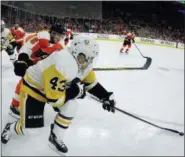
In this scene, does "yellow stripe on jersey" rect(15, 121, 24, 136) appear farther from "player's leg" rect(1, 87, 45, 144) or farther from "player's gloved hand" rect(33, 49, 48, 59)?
"player's gloved hand" rect(33, 49, 48, 59)

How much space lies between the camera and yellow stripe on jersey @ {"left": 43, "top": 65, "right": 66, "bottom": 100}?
1.86m

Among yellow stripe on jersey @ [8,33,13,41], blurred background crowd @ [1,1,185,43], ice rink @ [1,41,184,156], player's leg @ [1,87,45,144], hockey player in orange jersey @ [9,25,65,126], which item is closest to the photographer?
player's leg @ [1,87,45,144]

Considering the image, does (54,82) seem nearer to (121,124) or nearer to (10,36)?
(121,124)

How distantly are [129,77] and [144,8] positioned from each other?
1281cm

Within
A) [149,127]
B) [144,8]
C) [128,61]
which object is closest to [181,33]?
[144,8]

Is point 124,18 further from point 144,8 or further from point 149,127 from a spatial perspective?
point 149,127

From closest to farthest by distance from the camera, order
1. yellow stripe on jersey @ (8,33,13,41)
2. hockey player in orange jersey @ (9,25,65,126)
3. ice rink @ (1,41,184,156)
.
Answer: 1. ice rink @ (1,41,184,156)
2. hockey player in orange jersey @ (9,25,65,126)
3. yellow stripe on jersey @ (8,33,13,41)

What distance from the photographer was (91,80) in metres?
2.44

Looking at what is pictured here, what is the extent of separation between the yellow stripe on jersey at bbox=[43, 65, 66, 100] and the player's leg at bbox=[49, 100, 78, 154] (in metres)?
0.15

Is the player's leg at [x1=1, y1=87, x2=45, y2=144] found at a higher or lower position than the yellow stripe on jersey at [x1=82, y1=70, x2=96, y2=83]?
lower

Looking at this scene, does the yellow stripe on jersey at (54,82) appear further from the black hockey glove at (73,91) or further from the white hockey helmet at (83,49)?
the white hockey helmet at (83,49)

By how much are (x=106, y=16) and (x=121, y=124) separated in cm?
1350

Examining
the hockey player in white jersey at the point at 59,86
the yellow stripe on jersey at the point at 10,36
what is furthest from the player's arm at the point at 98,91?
the yellow stripe on jersey at the point at 10,36

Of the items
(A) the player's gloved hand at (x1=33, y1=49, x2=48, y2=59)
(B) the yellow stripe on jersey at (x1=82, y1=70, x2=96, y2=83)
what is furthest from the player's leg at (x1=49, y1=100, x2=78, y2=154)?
(A) the player's gloved hand at (x1=33, y1=49, x2=48, y2=59)
